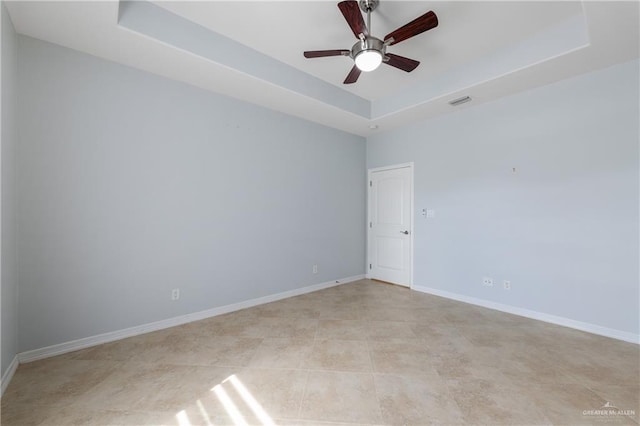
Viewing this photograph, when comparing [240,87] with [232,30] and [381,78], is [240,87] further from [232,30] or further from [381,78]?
[381,78]

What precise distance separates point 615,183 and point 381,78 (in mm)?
2805

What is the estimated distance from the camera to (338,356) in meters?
2.38

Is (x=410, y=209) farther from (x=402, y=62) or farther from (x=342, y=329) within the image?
(x=402, y=62)

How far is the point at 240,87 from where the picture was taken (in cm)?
319

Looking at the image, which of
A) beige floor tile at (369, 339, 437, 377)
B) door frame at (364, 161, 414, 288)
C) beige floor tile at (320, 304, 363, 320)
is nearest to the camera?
beige floor tile at (369, 339, 437, 377)

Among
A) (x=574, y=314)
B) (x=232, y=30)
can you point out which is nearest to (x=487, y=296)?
(x=574, y=314)

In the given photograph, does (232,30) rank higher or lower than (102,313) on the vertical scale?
higher

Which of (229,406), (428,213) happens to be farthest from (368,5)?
(229,406)

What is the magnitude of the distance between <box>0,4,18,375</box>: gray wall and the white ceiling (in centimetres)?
31

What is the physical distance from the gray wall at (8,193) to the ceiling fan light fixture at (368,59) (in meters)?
2.62

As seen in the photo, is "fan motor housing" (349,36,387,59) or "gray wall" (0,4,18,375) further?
"fan motor housing" (349,36,387,59)

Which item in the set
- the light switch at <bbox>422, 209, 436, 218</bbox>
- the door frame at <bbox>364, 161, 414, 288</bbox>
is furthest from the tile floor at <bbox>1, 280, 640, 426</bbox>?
the light switch at <bbox>422, 209, 436, 218</bbox>

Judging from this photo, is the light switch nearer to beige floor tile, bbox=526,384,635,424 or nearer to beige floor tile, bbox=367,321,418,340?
beige floor tile, bbox=367,321,418,340

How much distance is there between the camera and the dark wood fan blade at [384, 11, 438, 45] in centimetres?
197
